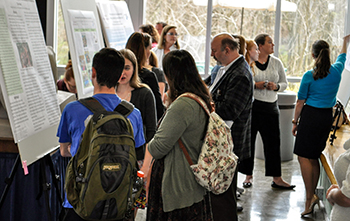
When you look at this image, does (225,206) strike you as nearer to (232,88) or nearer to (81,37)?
(232,88)

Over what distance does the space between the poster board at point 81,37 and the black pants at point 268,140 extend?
1963 millimetres

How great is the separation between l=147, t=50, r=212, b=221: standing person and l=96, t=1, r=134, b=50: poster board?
236 cm

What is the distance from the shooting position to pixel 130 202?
77.8 inches

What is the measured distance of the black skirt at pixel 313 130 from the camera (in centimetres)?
372

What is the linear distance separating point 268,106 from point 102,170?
2.86 meters

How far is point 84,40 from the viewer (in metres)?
3.30

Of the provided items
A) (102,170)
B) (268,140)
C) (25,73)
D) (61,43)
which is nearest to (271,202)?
(268,140)

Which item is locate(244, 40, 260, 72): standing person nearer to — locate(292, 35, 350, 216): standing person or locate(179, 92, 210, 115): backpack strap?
locate(292, 35, 350, 216): standing person

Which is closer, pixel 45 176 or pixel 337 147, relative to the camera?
pixel 45 176

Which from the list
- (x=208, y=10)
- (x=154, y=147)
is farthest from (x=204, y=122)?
(x=208, y=10)

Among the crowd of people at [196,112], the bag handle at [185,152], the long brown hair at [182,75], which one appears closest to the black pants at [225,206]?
the crowd of people at [196,112]

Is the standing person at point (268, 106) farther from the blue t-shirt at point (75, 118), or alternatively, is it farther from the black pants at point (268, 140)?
the blue t-shirt at point (75, 118)

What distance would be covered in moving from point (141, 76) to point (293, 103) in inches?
118

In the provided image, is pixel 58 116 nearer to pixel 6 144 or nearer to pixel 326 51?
pixel 6 144
